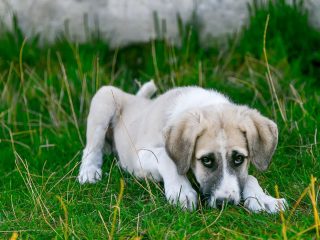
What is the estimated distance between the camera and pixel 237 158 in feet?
17.5

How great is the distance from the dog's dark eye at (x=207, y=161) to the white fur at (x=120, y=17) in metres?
3.59

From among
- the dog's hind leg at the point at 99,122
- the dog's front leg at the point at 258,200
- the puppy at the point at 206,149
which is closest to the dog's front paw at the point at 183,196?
the puppy at the point at 206,149

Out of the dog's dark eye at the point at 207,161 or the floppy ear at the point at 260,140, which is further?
the floppy ear at the point at 260,140

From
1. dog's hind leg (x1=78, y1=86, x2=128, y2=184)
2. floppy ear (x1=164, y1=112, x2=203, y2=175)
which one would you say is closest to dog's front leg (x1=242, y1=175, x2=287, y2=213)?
floppy ear (x1=164, y1=112, x2=203, y2=175)

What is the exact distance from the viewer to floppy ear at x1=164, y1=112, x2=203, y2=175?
540cm

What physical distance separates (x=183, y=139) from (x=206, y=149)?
0.22 m

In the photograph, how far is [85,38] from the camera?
8914 mm

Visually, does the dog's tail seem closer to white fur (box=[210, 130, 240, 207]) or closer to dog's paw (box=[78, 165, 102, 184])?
dog's paw (box=[78, 165, 102, 184])

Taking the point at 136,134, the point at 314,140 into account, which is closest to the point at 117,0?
the point at 136,134

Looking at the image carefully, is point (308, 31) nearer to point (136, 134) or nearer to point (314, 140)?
point (314, 140)

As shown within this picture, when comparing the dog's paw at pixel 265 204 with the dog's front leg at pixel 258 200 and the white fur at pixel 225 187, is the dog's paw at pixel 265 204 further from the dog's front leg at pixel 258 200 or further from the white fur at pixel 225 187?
the white fur at pixel 225 187

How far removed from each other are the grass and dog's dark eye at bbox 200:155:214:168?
1.02 ft

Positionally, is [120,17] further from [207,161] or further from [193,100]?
[207,161]

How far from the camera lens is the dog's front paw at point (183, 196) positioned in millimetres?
5356
